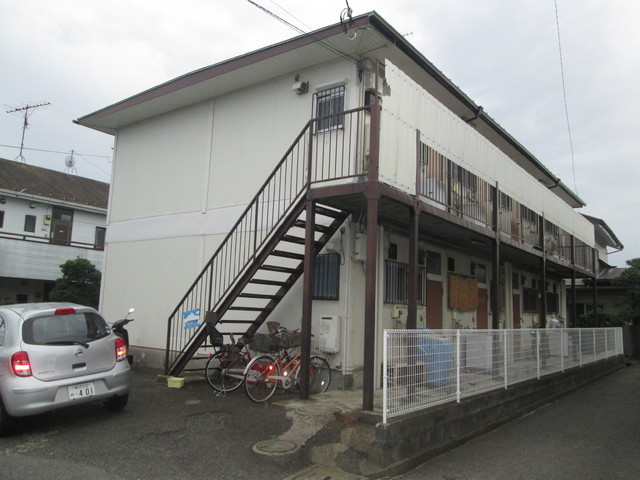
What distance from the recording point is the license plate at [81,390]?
5.24m

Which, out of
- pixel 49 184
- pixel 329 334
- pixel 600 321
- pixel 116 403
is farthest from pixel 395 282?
pixel 49 184

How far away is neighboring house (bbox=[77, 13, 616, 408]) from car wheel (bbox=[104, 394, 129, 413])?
5.66 feet

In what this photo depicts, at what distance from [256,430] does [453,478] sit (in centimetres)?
216

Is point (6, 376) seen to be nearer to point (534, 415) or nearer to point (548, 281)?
point (534, 415)

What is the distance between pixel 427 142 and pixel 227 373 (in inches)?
182

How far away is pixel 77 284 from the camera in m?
18.1

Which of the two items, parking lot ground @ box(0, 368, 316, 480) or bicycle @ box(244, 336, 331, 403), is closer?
parking lot ground @ box(0, 368, 316, 480)

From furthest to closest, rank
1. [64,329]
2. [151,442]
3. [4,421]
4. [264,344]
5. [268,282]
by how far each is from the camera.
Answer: [268,282]
[264,344]
[64,329]
[151,442]
[4,421]

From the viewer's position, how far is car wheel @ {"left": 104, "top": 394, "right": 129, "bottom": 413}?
19.9 ft

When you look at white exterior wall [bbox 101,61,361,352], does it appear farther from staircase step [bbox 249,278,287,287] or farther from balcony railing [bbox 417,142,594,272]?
balcony railing [bbox 417,142,594,272]

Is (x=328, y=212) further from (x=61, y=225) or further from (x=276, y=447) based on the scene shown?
(x=61, y=225)

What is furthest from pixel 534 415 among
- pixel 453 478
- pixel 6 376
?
pixel 6 376

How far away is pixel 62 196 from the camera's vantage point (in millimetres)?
21672

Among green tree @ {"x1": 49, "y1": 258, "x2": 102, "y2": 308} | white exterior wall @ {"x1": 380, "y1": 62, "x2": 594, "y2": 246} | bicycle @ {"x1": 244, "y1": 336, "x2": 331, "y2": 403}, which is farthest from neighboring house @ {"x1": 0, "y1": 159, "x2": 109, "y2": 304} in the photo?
white exterior wall @ {"x1": 380, "y1": 62, "x2": 594, "y2": 246}
